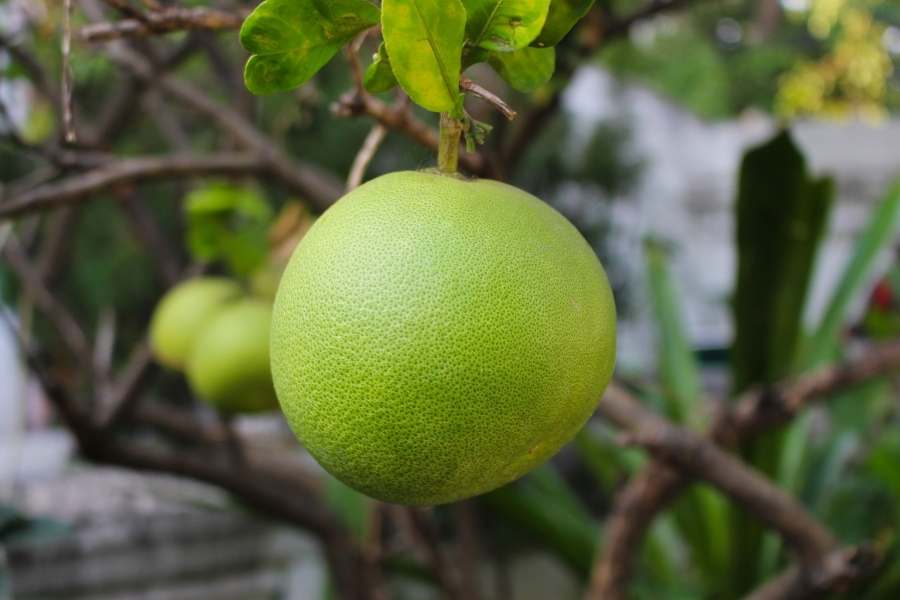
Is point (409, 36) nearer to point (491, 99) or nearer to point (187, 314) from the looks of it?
point (491, 99)

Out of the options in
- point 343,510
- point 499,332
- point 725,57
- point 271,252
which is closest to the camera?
point 499,332

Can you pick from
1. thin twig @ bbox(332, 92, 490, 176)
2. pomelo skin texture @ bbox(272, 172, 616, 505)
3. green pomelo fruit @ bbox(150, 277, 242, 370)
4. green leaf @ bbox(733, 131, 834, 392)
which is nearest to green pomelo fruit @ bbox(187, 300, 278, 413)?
green pomelo fruit @ bbox(150, 277, 242, 370)

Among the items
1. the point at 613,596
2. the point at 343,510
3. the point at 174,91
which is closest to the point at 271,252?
the point at 174,91

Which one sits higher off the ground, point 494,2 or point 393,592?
point 494,2

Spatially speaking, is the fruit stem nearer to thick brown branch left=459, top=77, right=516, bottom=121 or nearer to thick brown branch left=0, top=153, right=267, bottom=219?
thick brown branch left=459, top=77, right=516, bottom=121

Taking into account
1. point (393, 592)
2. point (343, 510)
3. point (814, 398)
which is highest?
point (814, 398)

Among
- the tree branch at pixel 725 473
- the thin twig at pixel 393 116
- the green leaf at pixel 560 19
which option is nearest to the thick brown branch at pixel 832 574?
the tree branch at pixel 725 473

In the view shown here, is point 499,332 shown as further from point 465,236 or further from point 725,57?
point 725,57
